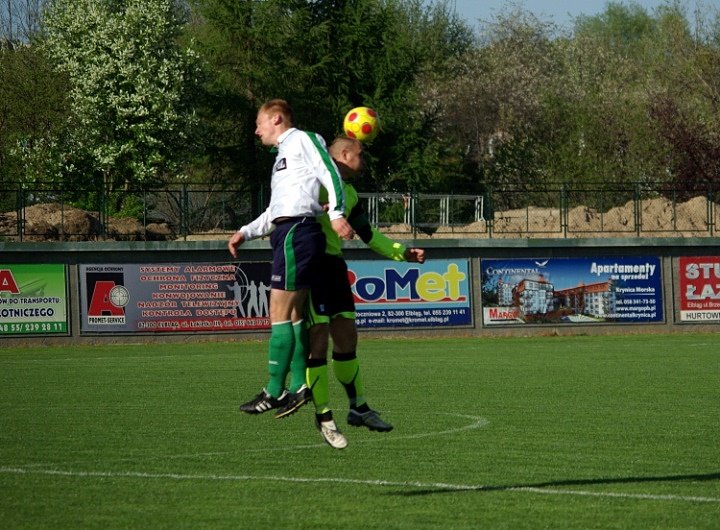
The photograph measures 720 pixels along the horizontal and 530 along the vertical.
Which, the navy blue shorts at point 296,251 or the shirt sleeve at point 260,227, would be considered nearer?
the navy blue shorts at point 296,251

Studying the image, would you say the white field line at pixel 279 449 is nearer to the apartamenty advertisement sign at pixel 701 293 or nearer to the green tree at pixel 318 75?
the apartamenty advertisement sign at pixel 701 293

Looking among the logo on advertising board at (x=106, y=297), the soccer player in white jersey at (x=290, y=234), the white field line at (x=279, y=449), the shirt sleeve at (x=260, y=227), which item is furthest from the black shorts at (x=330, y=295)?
the logo on advertising board at (x=106, y=297)

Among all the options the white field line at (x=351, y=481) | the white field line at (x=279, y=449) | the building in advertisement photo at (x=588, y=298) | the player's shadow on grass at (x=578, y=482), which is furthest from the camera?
the building in advertisement photo at (x=588, y=298)

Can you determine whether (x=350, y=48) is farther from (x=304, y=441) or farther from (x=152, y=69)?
(x=304, y=441)

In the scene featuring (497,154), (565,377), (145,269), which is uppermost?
(497,154)

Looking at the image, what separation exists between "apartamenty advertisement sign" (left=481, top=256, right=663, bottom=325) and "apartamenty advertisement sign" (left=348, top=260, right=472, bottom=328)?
0.67 metres

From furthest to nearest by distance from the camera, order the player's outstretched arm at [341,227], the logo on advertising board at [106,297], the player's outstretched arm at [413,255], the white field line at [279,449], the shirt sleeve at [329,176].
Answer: the logo on advertising board at [106,297] → the white field line at [279,449] → the player's outstretched arm at [413,255] → the shirt sleeve at [329,176] → the player's outstretched arm at [341,227]

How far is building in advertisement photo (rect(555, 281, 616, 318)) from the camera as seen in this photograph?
32.1 metres

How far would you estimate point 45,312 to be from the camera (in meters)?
30.4

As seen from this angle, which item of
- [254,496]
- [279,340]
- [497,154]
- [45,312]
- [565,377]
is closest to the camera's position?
[254,496]

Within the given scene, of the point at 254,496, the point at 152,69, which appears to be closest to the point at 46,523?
the point at 254,496

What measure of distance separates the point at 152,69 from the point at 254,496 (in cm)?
4262

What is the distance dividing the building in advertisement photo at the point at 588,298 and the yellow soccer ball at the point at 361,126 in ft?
74.5

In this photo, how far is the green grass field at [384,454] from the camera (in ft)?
24.1
